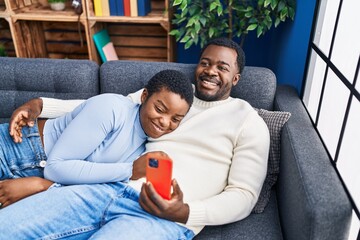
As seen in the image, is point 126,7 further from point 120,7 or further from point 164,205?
point 164,205

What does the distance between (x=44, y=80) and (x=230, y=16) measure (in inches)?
45.0

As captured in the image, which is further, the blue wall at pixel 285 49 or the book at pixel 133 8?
the book at pixel 133 8

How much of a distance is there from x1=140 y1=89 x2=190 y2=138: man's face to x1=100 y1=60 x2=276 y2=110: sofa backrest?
461mm

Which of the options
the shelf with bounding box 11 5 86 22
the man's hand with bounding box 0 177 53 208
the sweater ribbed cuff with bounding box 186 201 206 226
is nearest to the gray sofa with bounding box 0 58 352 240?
the sweater ribbed cuff with bounding box 186 201 206 226

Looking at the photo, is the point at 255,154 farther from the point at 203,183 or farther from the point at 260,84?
the point at 260,84

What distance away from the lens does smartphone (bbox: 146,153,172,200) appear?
36.2 inches

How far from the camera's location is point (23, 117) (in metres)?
1.31

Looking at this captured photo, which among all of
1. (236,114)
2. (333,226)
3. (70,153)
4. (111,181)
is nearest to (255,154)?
(236,114)

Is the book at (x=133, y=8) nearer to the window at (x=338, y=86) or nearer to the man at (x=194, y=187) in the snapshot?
the man at (x=194, y=187)

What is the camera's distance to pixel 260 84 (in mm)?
1552

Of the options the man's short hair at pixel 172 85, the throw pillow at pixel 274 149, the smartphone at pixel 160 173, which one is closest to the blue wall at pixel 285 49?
the throw pillow at pixel 274 149

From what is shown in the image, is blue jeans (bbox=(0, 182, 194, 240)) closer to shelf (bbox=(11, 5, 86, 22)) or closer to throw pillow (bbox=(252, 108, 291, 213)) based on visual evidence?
throw pillow (bbox=(252, 108, 291, 213))

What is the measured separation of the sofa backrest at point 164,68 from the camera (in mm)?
1556

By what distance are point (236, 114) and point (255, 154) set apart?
18 centimetres
